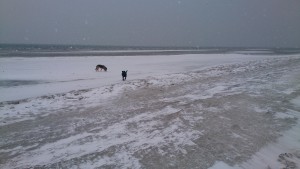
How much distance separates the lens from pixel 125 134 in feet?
27.2

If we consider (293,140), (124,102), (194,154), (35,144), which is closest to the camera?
(194,154)

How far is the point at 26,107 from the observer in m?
11.6

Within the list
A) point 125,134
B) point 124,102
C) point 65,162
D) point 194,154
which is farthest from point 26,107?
point 194,154

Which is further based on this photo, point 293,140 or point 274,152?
point 293,140

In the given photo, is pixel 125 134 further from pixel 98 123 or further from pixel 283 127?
pixel 283 127

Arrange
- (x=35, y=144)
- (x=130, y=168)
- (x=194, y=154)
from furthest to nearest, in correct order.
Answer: (x=35, y=144)
(x=194, y=154)
(x=130, y=168)

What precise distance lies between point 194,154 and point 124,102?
6.57 metres

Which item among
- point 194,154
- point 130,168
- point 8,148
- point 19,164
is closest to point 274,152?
point 194,154

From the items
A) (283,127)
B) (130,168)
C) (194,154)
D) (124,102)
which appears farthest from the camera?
(124,102)

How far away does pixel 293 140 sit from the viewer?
7.97 metres

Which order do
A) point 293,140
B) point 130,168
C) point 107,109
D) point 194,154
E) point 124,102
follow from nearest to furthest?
point 130,168, point 194,154, point 293,140, point 107,109, point 124,102

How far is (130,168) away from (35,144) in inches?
115

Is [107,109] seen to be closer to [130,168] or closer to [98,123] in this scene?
[98,123]

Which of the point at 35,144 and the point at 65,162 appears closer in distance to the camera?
the point at 65,162
